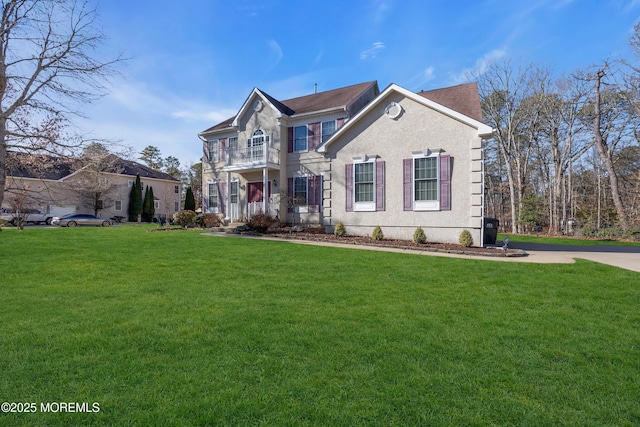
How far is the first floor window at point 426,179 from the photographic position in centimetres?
1185

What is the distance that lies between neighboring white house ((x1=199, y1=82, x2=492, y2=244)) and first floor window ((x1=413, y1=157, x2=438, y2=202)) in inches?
1.4

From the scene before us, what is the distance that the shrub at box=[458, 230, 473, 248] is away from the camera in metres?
10.9

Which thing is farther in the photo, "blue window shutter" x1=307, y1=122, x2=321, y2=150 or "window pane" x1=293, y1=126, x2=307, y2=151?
"window pane" x1=293, y1=126, x2=307, y2=151

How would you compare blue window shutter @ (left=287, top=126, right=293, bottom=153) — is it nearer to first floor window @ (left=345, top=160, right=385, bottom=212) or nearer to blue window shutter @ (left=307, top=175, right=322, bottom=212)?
blue window shutter @ (left=307, top=175, right=322, bottom=212)

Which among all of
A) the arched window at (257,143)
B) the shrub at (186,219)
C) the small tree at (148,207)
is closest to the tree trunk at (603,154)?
the arched window at (257,143)

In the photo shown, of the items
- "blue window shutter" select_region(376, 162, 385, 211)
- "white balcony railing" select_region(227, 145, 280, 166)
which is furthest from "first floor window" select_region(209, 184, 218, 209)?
"blue window shutter" select_region(376, 162, 385, 211)

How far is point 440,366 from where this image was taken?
285 cm

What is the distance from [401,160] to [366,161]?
150 centimetres

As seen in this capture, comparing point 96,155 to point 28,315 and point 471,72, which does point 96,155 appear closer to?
point 28,315

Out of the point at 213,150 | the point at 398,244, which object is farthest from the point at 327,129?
the point at 213,150

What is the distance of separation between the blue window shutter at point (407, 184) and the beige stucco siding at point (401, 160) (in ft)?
0.39

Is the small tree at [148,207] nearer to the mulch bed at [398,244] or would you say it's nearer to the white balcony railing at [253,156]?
the white balcony railing at [253,156]

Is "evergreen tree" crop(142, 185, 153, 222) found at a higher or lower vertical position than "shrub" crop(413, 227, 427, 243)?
higher

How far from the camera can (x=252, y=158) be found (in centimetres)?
1773
